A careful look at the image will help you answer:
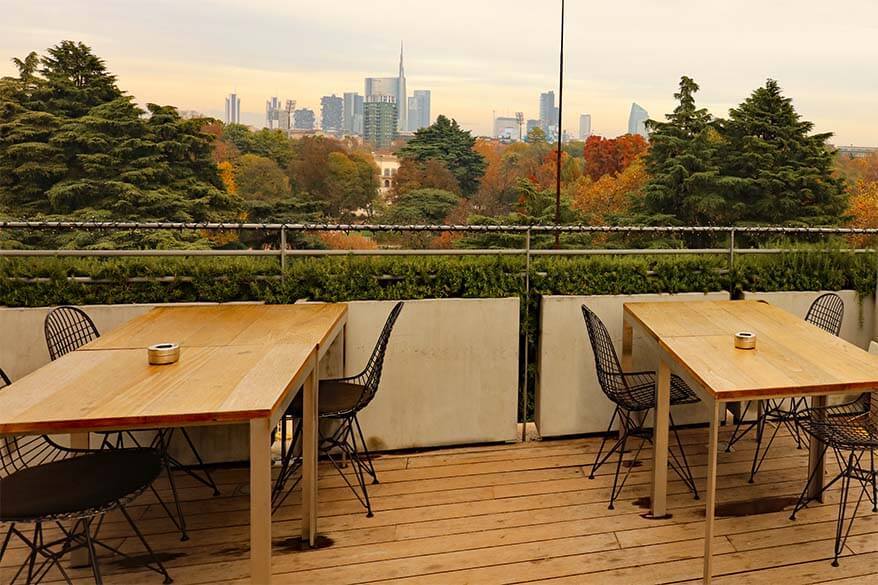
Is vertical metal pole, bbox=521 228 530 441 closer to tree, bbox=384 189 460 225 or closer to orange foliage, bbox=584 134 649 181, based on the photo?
tree, bbox=384 189 460 225

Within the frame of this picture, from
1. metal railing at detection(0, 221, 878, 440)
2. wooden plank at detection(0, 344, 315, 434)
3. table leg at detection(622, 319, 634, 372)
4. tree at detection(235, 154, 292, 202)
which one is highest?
tree at detection(235, 154, 292, 202)

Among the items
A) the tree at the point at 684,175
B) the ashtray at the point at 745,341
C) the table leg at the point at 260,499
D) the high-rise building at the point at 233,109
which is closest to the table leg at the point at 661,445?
the ashtray at the point at 745,341

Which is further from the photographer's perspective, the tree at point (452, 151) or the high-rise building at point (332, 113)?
the tree at point (452, 151)

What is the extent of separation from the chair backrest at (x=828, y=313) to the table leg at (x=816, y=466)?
2.90 feet

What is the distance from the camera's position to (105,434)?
314 cm

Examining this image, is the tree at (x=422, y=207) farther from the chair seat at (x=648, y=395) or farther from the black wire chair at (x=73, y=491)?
the black wire chair at (x=73, y=491)

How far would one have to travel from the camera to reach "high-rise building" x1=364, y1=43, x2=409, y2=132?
15867mm

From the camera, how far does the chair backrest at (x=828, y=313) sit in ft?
12.4

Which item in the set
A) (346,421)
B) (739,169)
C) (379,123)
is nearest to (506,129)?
(379,123)

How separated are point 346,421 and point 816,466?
2.25m

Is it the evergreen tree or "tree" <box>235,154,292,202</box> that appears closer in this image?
"tree" <box>235,154,292,202</box>

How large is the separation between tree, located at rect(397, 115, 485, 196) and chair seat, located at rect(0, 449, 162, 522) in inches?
579

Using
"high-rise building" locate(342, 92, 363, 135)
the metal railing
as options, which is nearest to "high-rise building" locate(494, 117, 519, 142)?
"high-rise building" locate(342, 92, 363, 135)

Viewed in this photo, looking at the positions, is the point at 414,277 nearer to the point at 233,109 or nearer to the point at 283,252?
the point at 283,252
